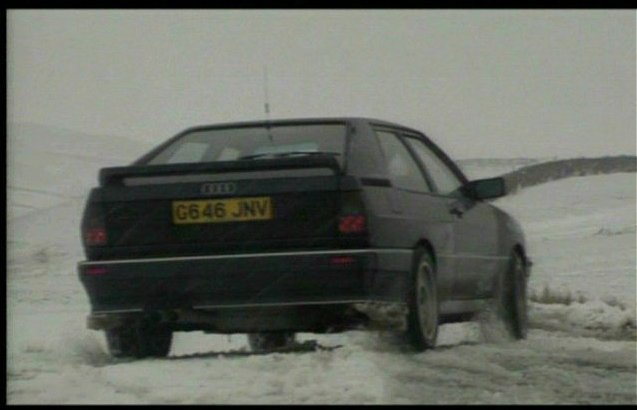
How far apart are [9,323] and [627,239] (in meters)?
7.13

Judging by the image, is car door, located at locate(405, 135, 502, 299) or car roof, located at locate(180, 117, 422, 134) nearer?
car roof, located at locate(180, 117, 422, 134)

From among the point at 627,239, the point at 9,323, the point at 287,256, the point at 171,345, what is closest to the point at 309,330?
the point at 287,256

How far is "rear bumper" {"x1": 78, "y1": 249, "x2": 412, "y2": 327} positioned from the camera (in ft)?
28.8

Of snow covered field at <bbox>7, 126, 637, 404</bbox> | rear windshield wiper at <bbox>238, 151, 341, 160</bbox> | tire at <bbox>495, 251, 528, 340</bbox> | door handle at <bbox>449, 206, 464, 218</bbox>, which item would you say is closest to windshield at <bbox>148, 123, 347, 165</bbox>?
rear windshield wiper at <bbox>238, 151, 341, 160</bbox>

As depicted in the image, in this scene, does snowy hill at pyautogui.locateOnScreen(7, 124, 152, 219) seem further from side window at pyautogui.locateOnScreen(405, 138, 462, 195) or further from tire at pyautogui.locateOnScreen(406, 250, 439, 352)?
tire at pyautogui.locateOnScreen(406, 250, 439, 352)

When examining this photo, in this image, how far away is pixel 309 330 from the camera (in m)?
9.01

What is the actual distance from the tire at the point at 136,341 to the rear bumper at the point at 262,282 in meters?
0.34

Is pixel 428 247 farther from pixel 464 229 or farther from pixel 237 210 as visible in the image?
pixel 237 210

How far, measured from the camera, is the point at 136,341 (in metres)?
9.48

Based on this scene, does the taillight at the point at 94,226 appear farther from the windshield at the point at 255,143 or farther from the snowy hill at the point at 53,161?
the snowy hill at the point at 53,161

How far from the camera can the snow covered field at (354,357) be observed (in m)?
8.18

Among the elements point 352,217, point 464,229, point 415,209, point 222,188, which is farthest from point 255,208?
point 464,229

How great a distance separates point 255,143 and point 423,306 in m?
1.34

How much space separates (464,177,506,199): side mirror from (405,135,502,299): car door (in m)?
0.06
